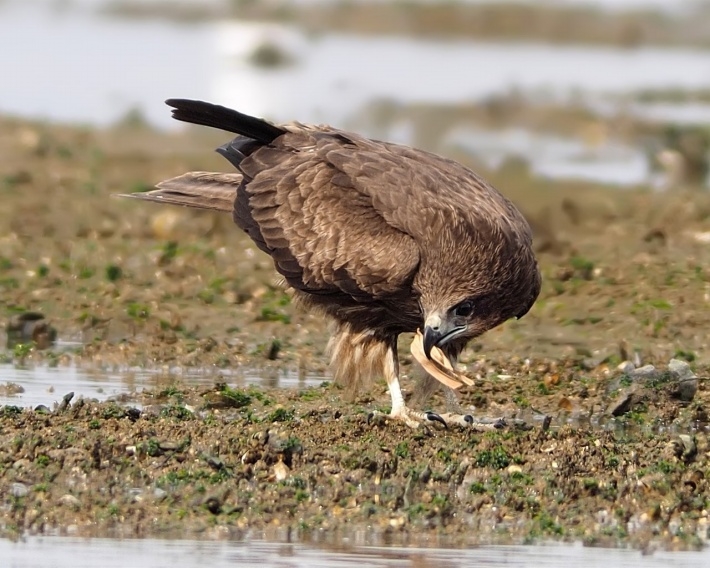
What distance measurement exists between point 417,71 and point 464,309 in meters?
24.9

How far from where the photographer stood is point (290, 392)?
9.77 metres

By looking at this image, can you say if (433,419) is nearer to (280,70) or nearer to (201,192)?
(201,192)

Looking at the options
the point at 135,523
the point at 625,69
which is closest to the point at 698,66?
the point at 625,69

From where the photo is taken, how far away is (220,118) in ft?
31.4

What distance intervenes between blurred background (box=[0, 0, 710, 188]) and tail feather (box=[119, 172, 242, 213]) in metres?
9.27

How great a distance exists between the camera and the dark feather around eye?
8555 millimetres

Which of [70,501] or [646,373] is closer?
[70,501]

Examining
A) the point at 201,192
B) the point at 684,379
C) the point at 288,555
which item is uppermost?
the point at 201,192

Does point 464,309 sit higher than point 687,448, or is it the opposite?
point 464,309

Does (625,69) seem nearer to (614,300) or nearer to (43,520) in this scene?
(614,300)

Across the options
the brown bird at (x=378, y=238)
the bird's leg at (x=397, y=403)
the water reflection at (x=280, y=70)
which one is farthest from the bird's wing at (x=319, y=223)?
the water reflection at (x=280, y=70)

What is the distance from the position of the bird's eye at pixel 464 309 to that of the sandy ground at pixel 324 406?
23.9 inches

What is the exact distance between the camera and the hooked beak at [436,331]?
849cm

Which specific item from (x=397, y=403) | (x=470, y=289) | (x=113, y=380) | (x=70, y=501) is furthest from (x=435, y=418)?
(x=70, y=501)
